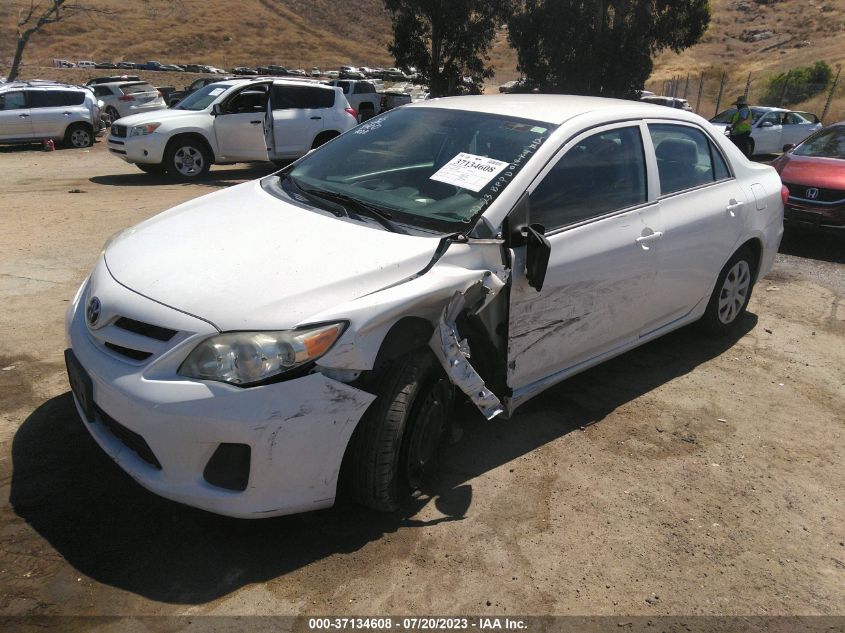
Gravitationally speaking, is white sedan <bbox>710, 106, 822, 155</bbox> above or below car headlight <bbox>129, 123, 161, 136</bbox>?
below

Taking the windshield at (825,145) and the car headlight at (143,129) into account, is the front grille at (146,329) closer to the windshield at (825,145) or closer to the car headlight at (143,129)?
the windshield at (825,145)

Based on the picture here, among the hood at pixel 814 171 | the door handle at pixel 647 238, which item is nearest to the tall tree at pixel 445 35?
the hood at pixel 814 171

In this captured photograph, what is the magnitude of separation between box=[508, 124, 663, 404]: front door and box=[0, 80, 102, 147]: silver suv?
16.6 m

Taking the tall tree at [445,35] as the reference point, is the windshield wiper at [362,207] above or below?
above

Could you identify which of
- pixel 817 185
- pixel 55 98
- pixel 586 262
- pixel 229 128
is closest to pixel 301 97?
pixel 229 128

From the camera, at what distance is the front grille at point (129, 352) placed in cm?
266

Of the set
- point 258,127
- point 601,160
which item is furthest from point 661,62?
point 601,160

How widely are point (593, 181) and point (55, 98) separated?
56.5 feet

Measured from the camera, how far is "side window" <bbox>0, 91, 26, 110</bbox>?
16.4 meters

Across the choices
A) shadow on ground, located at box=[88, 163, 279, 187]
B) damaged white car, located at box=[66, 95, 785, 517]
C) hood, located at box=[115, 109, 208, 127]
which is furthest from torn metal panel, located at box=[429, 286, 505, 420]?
hood, located at box=[115, 109, 208, 127]

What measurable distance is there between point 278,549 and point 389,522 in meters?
0.48

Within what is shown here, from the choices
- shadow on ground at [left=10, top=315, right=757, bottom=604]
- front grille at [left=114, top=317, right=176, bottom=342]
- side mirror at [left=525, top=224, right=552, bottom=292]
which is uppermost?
side mirror at [left=525, top=224, right=552, bottom=292]

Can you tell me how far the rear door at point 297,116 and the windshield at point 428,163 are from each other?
9192mm

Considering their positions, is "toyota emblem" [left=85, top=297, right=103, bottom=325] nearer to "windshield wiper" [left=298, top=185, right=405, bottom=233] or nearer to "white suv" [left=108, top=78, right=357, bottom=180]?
"windshield wiper" [left=298, top=185, right=405, bottom=233]
